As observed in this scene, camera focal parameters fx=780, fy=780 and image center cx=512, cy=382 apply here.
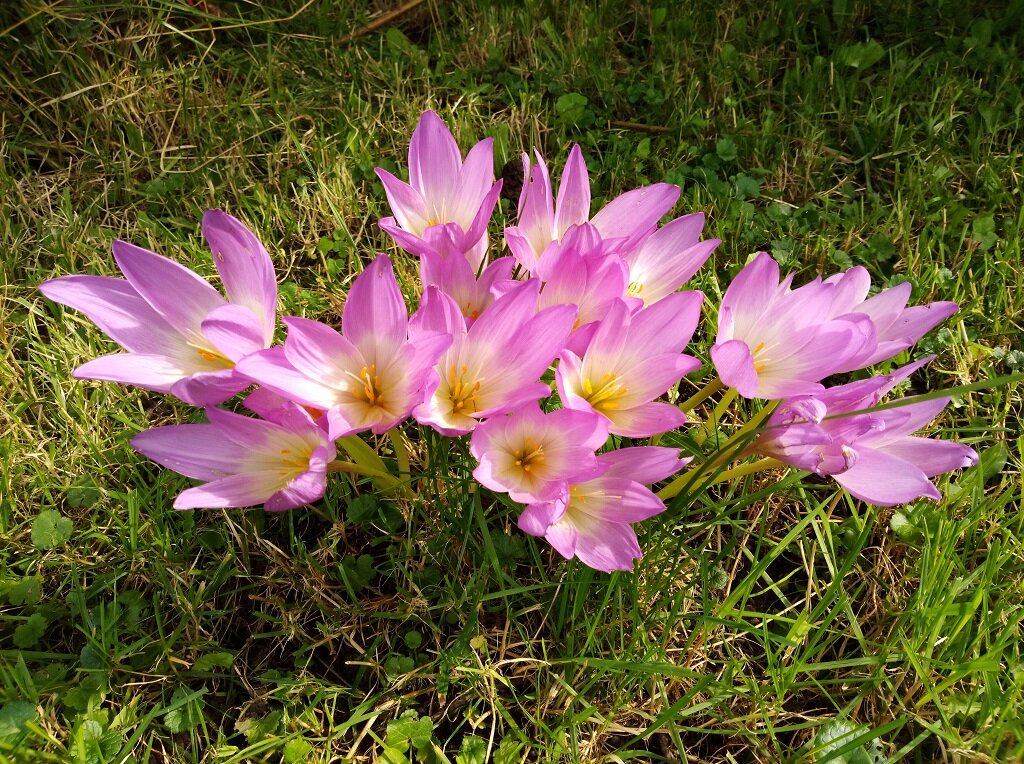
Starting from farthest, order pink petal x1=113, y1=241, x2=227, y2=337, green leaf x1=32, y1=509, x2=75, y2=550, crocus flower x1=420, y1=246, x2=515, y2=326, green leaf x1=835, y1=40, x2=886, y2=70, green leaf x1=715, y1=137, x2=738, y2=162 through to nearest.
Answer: green leaf x1=835, y1=40, x2=886, y2=70 < green leaf x1=715, y1=137, x2=738, y2=162 < green leaf x1=32, y1=509, x2=75, y2=550 < crocus flower x1=420, y1=246, x2=515, y2=326 < pink petal x1=113, y1=241, x2=227, y2=337

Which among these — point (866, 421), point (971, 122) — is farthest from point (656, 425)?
point (971, 122)

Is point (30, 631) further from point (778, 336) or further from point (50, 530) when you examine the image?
point (778, 336)

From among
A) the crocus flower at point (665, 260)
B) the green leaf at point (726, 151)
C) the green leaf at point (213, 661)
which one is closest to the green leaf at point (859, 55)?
the green leaf at point (726, 151)

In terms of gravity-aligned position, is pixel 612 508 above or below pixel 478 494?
above

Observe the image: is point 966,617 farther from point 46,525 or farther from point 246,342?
point 46,525

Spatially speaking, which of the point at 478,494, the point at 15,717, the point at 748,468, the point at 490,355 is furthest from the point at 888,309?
the point at 15,717

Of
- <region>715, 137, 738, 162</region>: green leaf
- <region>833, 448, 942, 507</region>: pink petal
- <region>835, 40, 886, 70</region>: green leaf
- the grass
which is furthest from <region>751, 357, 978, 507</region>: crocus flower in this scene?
<region>835, 40, 886, 70</region>: green leaf

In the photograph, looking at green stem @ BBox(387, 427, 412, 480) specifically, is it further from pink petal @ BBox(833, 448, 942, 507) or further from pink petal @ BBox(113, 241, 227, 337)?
pink petal @ BBox(833, 448, 942, 507)
